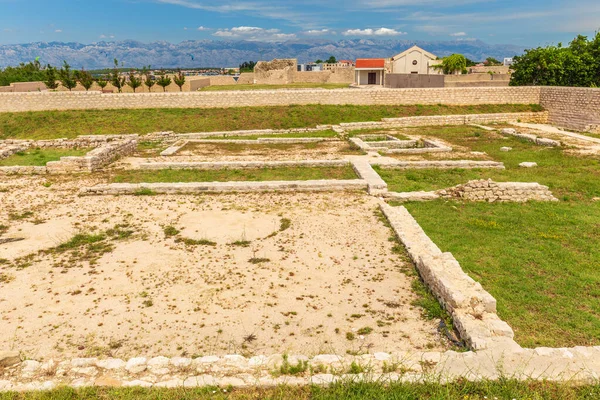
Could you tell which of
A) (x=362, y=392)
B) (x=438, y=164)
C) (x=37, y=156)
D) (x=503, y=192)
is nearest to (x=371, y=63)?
(x=438, y=164)

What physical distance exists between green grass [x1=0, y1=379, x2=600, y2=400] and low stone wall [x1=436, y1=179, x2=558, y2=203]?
8.20 meters

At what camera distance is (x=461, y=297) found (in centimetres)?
603

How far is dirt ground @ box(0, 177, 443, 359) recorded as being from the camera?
5.77 metres

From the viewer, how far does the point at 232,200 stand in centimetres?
1245

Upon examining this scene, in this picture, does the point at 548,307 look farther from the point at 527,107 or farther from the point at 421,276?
the point at 527,107

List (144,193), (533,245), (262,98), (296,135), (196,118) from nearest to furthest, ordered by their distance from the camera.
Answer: (533,245) → (144,193) → (296,135) → (196,118) → (262,98)

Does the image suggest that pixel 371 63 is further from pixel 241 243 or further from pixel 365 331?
pixel 365 331

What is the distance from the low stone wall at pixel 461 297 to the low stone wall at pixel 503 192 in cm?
424

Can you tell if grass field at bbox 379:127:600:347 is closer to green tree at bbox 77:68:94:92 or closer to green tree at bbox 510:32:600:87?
green tree at bbox 510:32:600:87

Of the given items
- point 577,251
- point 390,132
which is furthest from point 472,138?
point 577,251

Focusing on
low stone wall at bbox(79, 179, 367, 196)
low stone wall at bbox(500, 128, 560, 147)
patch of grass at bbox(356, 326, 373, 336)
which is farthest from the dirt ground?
low stone wall at bbox(500, 128, 560, 147)

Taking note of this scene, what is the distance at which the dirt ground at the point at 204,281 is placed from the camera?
5.77 meters

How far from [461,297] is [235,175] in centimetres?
1115

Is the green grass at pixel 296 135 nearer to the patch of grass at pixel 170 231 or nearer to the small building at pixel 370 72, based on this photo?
the patch of grass at pixel 170 231
